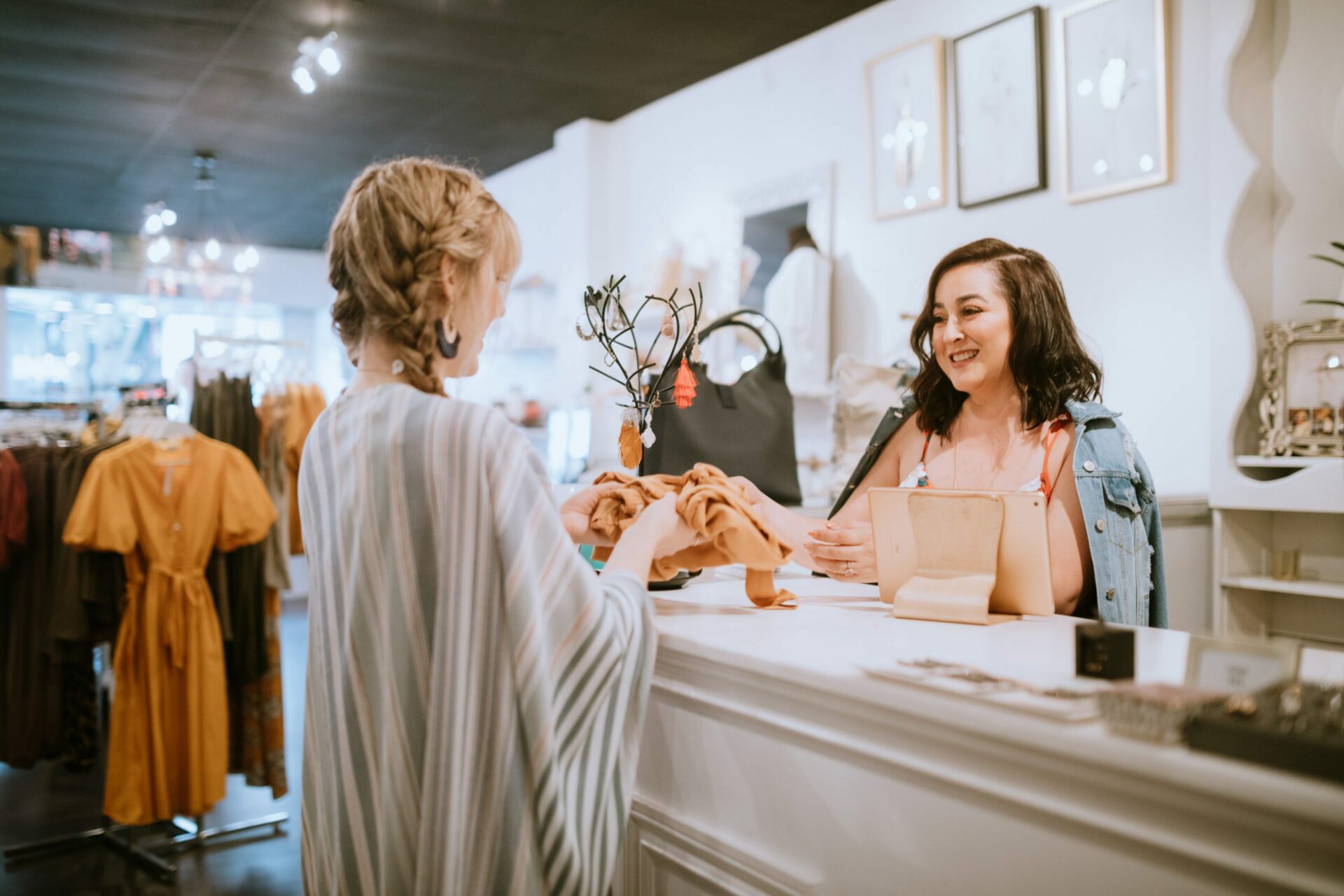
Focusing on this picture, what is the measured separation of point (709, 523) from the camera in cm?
141

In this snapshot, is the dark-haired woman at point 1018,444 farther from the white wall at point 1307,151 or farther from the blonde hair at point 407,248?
the white wall at point 1307,151

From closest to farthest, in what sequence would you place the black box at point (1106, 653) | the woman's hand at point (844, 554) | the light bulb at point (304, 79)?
1. the black box at point (1106, 653)
2. the woman's hand at point (844, 554)
3. the light bulb at point (304, 79)

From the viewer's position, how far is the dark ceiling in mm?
4660

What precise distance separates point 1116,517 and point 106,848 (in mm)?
3516

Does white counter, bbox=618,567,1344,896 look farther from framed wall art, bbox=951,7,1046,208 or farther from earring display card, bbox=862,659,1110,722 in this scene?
framed wall art, bbox=951,7,1046,208

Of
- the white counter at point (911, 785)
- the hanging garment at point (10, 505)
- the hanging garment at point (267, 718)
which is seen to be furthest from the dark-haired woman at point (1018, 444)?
the hanging garment at point (10, 505)

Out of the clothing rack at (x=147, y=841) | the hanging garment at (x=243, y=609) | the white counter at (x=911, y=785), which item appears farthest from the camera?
the hanging garment at (x=243, y=609)

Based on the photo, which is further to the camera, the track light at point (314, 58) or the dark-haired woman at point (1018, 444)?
the track light at point (314, 58)

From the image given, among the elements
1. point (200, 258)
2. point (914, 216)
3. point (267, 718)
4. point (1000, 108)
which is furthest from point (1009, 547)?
point (200, 258)

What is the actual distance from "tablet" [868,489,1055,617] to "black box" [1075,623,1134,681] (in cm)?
36

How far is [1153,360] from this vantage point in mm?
3502

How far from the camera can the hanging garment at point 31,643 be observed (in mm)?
3426

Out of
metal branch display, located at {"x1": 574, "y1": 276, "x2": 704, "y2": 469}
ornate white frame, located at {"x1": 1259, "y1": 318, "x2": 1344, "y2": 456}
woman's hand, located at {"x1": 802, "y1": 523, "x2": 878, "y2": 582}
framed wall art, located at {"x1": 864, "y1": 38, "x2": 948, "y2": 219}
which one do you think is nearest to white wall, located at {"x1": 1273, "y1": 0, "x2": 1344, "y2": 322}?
ornate white frame, located at {"x1": 1259, "y1": 318, "x2": 1344, "y2": 456}

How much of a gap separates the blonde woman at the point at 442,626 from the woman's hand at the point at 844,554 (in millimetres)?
618
